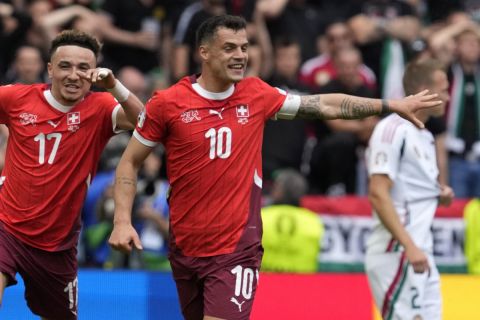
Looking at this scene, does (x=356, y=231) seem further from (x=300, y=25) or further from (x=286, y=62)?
(x=300, y=25)

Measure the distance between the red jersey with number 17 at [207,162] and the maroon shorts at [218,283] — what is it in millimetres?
65

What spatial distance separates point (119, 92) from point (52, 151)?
26.7 inches

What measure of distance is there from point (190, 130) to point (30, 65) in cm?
602

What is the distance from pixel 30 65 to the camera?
13375 millimetres

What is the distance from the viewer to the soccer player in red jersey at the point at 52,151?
27.5ft

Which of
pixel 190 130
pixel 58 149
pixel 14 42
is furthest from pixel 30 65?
pixel 190 130

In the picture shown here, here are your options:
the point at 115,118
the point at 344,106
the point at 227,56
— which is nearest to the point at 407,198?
the point at 344,106

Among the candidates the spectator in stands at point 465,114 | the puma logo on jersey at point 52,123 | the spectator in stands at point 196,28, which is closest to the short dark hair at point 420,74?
the puma logo on jersey at point 52,123

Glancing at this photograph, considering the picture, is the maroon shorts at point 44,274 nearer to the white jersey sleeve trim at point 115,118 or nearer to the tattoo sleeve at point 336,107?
the white jersey sleeve trim at point 115,118

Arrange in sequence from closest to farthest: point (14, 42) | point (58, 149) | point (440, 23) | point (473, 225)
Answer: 1. point (58, 149)
2. point (473, 225)
3. point (14, 42)
4. point (440, 23)

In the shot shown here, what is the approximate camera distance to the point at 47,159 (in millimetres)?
8367

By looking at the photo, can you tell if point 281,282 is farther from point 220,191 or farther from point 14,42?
point 14,42

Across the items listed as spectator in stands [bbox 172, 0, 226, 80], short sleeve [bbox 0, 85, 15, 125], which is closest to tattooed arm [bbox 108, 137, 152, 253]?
short sleeve [bbox 0, 85, 15, 125]

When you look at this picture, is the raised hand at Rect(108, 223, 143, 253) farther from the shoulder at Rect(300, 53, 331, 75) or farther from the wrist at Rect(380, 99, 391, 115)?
the shoulder at Rect(300, 53, 331, 75)
